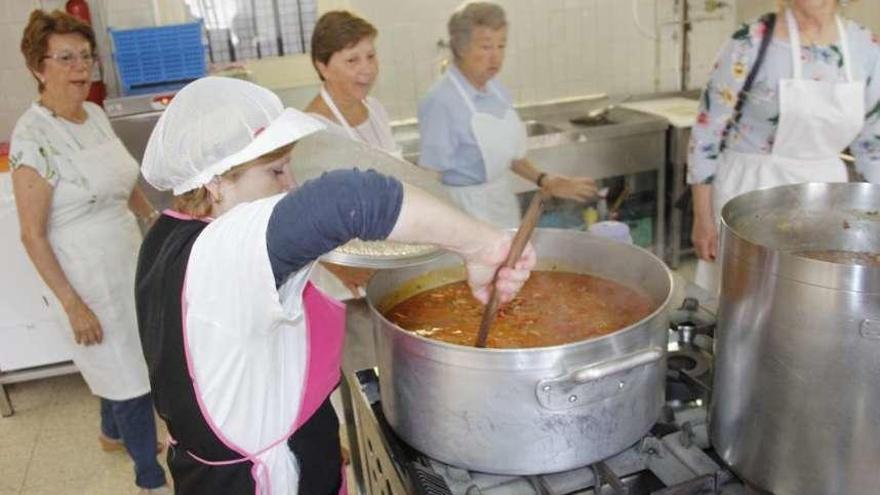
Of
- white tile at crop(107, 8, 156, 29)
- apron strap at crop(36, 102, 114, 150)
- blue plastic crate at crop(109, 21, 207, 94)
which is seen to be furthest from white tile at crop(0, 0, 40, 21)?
apron strap at crop(36, 102, 114, 150)

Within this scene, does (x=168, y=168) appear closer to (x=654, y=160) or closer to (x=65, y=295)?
(x=65, y=295)

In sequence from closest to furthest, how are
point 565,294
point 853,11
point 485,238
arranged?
point 485,238
point 565,294
point 853,11

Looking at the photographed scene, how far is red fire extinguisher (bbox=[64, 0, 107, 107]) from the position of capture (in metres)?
3.05

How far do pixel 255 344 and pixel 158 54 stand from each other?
235 cm

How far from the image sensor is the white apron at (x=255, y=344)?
34.7 inches

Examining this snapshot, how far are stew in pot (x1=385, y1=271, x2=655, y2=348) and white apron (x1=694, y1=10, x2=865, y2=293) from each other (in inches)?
36.0

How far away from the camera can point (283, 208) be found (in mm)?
852

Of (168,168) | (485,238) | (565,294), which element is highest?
(168,168)

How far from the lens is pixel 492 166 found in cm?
250

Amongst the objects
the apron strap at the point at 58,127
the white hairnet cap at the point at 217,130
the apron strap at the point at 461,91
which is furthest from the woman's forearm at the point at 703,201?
the apron strap at the point at 58,127

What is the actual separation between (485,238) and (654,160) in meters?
2.87

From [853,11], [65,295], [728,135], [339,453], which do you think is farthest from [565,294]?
[853,11]

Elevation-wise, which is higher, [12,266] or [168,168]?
[168,168]

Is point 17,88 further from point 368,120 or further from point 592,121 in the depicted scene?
Answer: point 592,121
